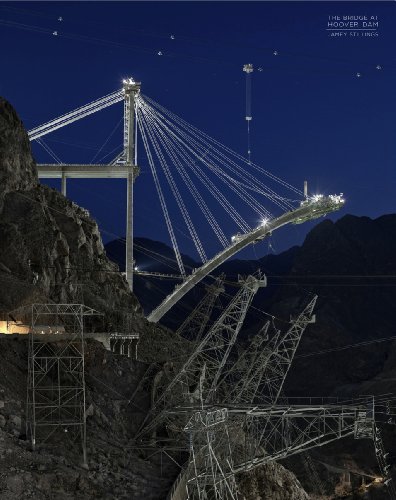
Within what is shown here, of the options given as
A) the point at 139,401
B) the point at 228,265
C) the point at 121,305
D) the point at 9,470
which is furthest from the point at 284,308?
the point at 9,470

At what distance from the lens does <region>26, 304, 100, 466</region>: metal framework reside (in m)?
24.9

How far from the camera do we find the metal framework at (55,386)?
81.7 ft

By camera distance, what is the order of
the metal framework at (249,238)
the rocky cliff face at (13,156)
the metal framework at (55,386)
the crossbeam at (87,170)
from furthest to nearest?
the crossbeam at (87,170) → the metal framework at (249,238) → the rocky cliff face at (13,156) → the metal framework at (55,386)

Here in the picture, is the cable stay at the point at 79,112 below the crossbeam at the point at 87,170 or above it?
above

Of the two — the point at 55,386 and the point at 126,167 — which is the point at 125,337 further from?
the point at 126,167

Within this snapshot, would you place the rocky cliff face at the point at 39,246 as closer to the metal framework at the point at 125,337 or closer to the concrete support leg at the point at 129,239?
the metal framework at the point at 125,337

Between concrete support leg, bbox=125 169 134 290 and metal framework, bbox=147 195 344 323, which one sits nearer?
metal framework, bbox=147 195 344 323

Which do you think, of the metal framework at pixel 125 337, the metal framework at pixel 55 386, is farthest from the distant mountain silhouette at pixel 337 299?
the metal framework at pixel 55 386

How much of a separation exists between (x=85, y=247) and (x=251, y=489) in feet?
62.6

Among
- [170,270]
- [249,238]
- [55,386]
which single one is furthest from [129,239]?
[170,270]

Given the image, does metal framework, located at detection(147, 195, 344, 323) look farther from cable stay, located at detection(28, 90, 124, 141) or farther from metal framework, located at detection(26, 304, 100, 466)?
metal framework, located at detection(26, 304, 100, 466)

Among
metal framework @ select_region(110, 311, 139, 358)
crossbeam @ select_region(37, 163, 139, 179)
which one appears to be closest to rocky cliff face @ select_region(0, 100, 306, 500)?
metal framework @ select_region(110, 311, 139, 358)

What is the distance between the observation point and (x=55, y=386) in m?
27.6

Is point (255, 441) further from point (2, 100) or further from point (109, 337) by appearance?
point (2, 100)
